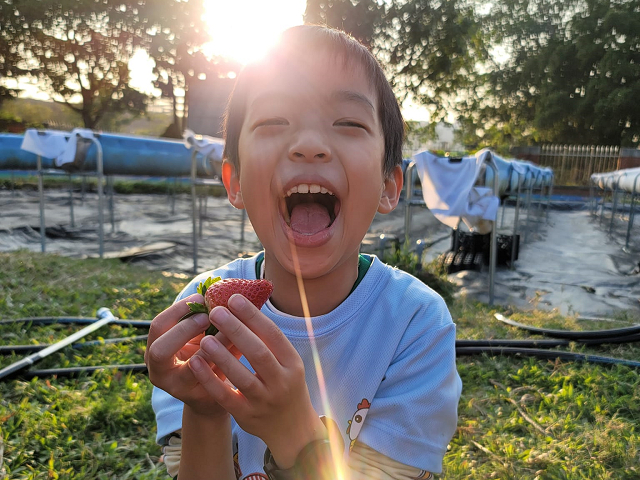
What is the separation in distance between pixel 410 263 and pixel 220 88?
2592 cm

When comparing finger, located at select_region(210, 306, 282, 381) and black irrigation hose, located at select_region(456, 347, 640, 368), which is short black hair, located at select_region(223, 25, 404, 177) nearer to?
finger, located at select_region(210, 306, 282, 381)

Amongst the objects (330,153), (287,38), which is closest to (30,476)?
(330,153)

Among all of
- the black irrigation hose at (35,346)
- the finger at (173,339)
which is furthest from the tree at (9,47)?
the finger at (173,339)

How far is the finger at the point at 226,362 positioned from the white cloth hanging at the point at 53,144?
5.90 m

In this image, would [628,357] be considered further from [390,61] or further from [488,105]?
[488,105]

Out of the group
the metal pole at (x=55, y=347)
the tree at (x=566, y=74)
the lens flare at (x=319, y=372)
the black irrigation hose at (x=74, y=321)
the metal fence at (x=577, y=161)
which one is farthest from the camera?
the tree at (x=566, y=74)

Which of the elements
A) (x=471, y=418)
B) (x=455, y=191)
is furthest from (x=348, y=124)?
(x=455, y=191)

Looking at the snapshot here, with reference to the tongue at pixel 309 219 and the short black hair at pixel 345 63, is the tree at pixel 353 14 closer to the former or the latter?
the short black hair at pixel 345 63

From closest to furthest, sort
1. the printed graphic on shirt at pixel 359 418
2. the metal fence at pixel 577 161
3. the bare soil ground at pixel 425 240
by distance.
Answer: the printed graphic on shirt at pixel 359 418 → the bare soil ground at pixel 425 240 → the metal fence at pixel 577 161

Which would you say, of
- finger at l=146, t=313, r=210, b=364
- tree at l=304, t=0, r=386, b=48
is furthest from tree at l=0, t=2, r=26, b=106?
finger at l=146, t=313, r=210, b=364

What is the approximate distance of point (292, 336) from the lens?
1.26m

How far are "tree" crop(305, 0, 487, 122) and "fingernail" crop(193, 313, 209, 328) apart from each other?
73.0 feet

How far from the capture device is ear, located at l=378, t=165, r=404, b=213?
1.42 m

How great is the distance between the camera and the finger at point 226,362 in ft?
2.92
